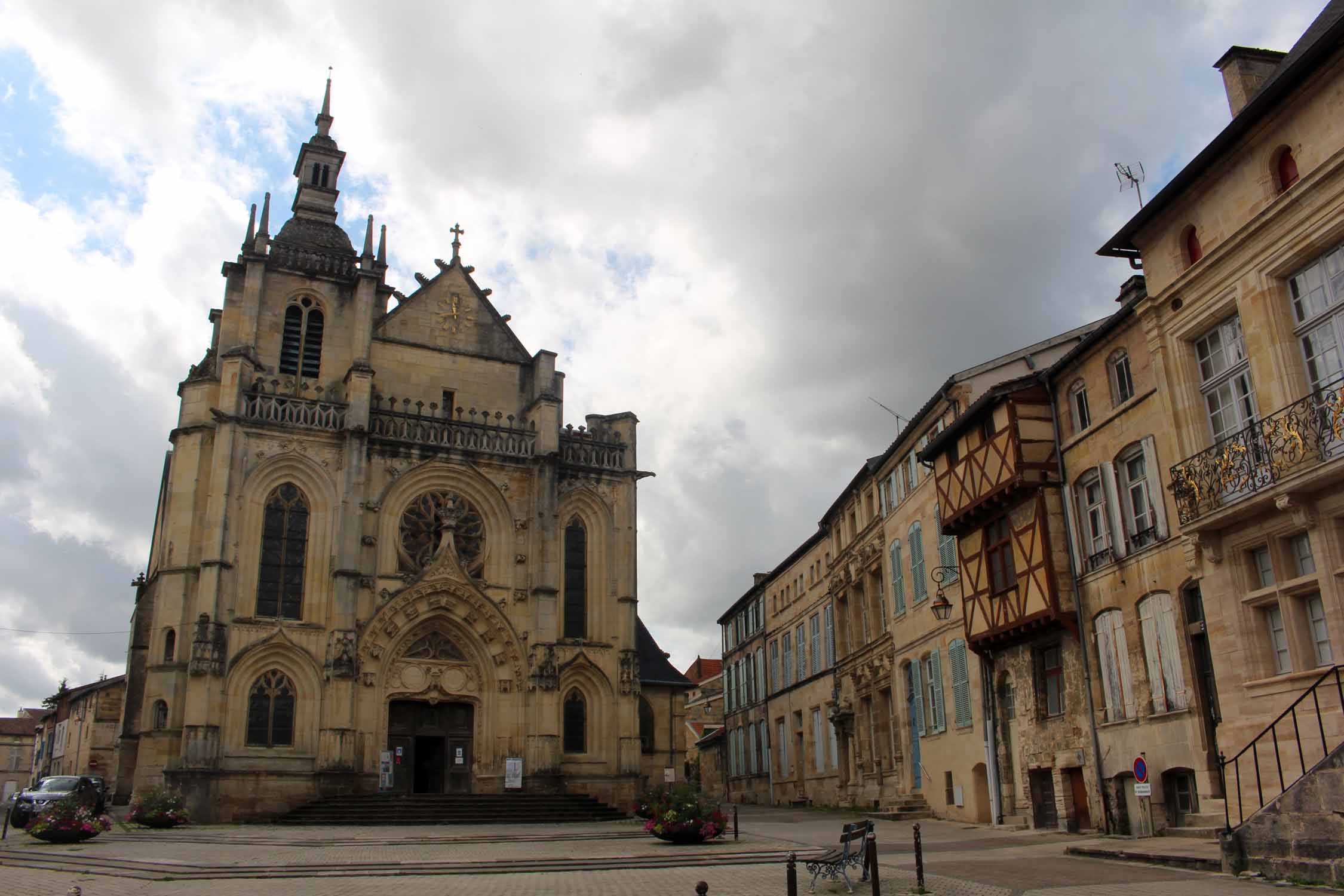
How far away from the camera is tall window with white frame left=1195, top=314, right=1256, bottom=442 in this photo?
48.3 ft

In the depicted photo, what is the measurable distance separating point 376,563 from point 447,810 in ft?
24.0

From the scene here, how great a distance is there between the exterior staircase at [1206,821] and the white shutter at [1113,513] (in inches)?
165

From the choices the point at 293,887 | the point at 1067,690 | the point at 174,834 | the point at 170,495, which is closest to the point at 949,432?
the point at 1067,690

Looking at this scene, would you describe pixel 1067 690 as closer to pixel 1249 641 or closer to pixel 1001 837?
pixel 1001 837

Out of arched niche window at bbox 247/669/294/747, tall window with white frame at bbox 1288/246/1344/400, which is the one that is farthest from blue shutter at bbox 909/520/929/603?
arched niche window at bbox 247/669/294/747

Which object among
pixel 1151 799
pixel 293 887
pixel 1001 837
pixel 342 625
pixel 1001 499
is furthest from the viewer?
pixel 342 625

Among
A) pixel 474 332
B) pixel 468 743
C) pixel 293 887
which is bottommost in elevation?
pixel 293 887

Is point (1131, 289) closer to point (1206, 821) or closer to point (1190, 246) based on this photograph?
A: point (1190, 246)

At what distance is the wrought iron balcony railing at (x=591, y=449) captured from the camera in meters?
34.0

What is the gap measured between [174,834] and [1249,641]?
2017 cm

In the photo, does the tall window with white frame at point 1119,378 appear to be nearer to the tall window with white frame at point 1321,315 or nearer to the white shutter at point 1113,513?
the white shutter at point 1113,513

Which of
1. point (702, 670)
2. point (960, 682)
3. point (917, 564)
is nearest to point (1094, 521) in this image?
point (960, 682)

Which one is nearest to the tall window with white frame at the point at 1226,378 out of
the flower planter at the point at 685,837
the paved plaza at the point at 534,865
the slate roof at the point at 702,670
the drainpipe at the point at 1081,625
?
the drainpipe at the point at 1081,625

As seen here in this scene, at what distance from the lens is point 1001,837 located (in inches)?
752
